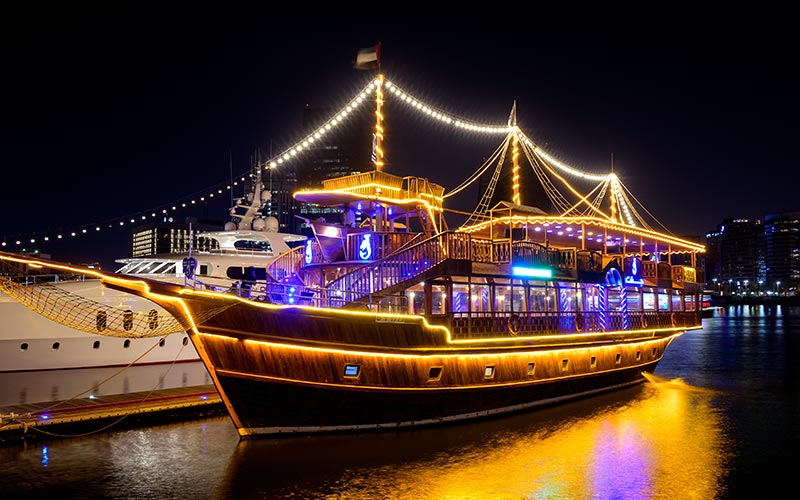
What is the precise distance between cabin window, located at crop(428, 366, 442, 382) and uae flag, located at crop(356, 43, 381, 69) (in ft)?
33.3

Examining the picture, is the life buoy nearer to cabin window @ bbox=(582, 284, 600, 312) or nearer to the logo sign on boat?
the logo sign on boat

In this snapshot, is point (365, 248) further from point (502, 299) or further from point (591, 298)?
point (591, 298)

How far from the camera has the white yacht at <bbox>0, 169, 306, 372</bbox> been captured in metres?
26.1

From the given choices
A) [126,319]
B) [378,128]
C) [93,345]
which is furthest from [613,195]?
[93,345]

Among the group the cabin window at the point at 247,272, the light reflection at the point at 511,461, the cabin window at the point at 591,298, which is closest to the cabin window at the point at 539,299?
the cabin window at the point at 591,298

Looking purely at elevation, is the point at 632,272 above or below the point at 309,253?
below

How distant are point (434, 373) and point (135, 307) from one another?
18.0m

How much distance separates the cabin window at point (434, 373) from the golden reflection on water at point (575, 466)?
2.06m

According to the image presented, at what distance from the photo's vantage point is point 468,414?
698 inches

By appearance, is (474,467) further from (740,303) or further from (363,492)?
(740,303)

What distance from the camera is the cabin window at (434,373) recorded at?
16484 mm

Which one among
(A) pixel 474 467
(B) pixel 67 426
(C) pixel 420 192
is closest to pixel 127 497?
(B) pixel 67 426

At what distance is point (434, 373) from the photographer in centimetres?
1658

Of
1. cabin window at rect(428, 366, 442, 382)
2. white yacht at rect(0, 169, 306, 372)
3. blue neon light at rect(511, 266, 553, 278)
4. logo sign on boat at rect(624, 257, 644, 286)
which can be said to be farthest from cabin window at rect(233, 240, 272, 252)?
cabin window at rect(428, 366, 442, 382)
